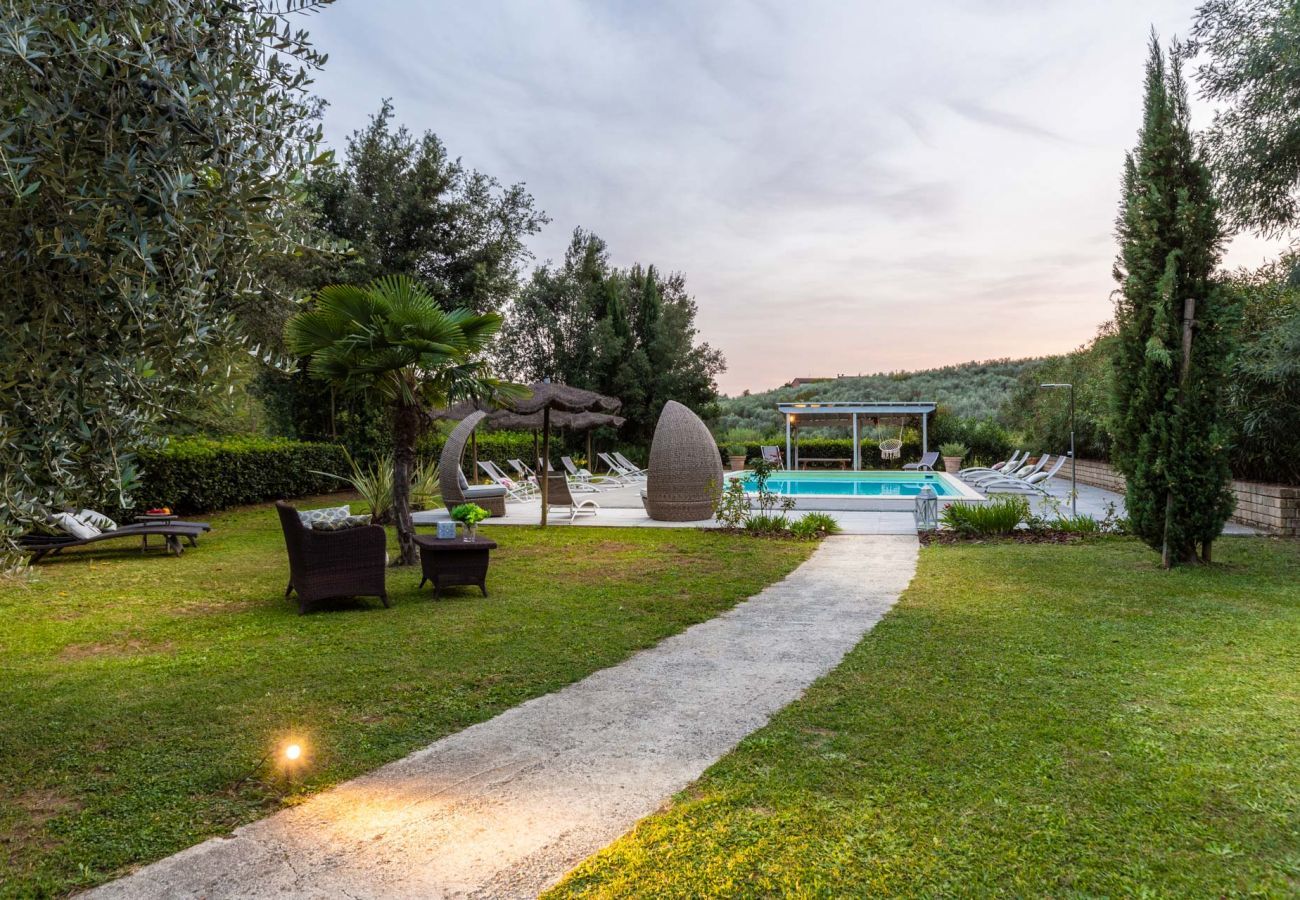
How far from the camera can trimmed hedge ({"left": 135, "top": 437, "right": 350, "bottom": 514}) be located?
1283 cm

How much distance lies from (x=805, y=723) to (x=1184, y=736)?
5.74 feet

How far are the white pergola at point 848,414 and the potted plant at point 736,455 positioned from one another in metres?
1.62

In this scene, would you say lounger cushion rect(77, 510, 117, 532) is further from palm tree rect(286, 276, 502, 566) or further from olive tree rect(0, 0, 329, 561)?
olive tree rect(0, 0, 329, 561)

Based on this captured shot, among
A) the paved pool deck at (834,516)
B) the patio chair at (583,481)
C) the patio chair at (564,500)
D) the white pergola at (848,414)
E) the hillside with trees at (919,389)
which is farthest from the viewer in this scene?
the hillside with trees at (919,389)

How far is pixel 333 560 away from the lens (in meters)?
6.66

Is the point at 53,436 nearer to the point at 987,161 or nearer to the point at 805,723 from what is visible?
the point at 805,723

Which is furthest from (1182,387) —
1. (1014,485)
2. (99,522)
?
(99,522)

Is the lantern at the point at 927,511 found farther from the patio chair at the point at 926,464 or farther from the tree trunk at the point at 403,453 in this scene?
the patio chair at the point at 926,464

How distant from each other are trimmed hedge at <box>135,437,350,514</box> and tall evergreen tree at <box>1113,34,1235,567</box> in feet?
42.6

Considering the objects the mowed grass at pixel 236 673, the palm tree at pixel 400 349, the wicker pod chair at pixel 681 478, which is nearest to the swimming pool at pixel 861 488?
the wicker pod chair at pixel 681 478

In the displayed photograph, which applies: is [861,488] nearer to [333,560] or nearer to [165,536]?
[165,536]

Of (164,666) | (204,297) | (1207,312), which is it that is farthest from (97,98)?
(1207,312)

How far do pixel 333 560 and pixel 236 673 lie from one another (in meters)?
1.88

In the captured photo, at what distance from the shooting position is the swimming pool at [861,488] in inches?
569
